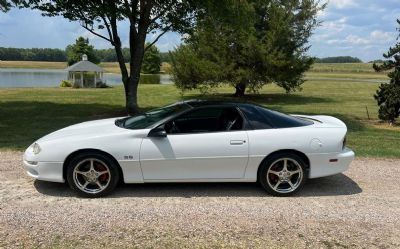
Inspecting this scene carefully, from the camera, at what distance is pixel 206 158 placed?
5598 mm

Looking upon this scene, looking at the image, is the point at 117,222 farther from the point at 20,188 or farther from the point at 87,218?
the point at 20,188

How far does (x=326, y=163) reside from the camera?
5.83 meters

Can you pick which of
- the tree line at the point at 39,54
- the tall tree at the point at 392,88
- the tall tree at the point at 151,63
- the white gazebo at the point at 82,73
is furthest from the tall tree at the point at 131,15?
the tree line at the point at 39,54

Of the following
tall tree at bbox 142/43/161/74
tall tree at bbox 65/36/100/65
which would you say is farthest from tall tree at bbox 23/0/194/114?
tall tree at bbox 142/43/161/74

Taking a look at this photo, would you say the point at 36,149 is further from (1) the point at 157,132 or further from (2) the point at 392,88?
(2) the point at 392,88

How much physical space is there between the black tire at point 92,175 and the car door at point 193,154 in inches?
16.6

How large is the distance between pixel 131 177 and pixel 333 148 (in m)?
2.76

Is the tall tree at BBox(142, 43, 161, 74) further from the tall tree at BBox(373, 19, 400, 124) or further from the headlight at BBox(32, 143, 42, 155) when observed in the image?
the headlight at BBox(32, 143, 42, 155)

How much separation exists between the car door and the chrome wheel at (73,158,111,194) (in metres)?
0.50

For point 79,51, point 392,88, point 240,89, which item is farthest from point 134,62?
point 79,51

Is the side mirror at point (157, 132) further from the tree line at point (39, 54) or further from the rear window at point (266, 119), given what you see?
the tree line at point (39, 54)

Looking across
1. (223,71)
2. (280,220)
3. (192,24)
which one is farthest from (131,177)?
(223,71)

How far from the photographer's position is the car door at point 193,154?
5535 mm

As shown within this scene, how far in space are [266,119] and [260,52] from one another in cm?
1891
